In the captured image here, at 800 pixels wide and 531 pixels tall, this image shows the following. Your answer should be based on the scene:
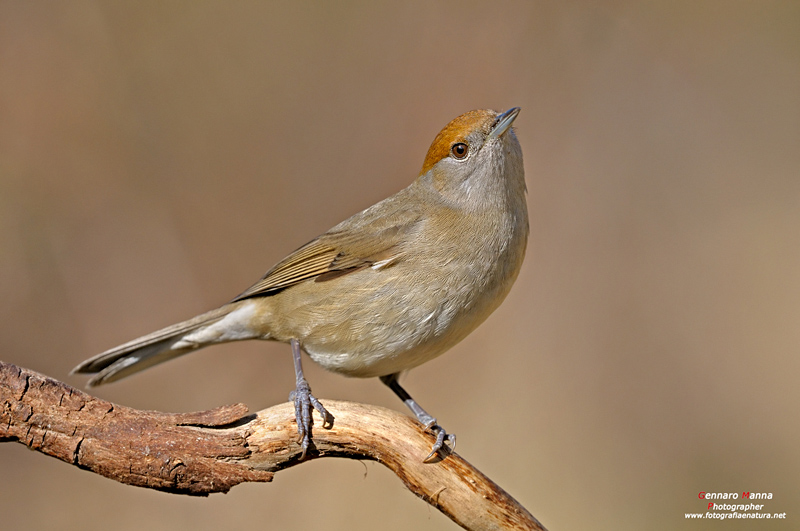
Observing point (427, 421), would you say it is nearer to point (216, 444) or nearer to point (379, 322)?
point (379, 322)

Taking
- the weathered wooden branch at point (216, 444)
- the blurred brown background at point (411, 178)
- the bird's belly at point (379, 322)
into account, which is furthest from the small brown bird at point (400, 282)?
the blurred brown background at point (411, 178)

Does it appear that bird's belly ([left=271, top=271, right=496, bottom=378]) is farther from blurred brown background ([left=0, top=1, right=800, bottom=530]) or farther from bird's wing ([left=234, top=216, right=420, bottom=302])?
blurred brown background ([left=0, top=1, right=800, bottom=530])

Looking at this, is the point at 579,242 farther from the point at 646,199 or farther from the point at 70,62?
the point at 70,62

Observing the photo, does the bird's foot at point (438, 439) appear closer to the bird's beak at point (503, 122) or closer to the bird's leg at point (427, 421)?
the bird's leg at point (427, 421)

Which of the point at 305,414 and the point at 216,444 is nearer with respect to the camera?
the point at 216,444

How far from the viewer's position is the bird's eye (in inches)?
172

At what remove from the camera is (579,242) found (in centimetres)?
727

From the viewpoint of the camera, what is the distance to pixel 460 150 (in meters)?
4.39

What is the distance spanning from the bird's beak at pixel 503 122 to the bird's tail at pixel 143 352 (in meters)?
2.15

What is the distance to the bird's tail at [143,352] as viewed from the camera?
4.35 meters

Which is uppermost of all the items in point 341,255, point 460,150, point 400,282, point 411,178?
point 411,178

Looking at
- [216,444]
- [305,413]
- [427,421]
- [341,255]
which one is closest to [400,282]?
[341,255]

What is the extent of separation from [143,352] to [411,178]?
370 cm

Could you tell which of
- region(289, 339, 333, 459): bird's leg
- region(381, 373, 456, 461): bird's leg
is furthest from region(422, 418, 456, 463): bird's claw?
region(289, 339, 333, 459): bird's leg
